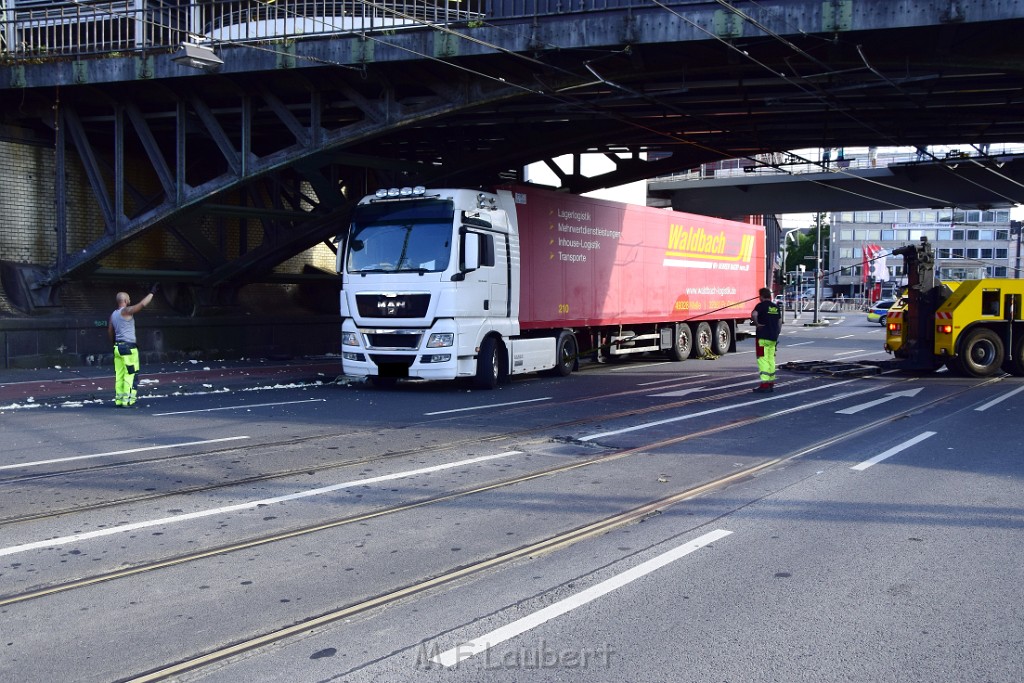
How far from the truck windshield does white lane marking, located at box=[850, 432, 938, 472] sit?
8025 mm

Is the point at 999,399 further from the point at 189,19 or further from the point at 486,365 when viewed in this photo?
the point at 189,19

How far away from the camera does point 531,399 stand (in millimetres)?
15891

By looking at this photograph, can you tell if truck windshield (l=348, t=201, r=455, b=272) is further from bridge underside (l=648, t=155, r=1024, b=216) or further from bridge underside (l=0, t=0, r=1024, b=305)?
bridge underside (l=648, t=155, r=1024, b=216)

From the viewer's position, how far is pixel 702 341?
27.0 metres

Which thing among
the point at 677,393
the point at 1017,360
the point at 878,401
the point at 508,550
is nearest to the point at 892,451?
the point at 878,401

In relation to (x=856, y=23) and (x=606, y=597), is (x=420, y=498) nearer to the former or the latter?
(x=606, y=597)

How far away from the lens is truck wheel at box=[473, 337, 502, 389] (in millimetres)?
17438

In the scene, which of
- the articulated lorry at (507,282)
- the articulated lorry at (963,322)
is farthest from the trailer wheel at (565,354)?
the articulated lorry at (963,322)

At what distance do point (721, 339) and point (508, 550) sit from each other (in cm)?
2256

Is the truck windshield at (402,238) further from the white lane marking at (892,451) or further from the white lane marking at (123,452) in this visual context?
the white lane marking at (892,451)

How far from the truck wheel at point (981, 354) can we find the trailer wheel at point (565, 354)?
26.8ft

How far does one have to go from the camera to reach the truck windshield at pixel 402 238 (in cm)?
1669

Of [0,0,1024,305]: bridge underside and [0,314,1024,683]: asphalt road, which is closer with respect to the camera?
[0,314,1024,683]: asphalt road

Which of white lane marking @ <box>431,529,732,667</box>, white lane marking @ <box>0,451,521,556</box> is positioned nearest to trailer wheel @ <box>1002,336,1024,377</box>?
white lane marking @ <box>0,451,521,556</box>
